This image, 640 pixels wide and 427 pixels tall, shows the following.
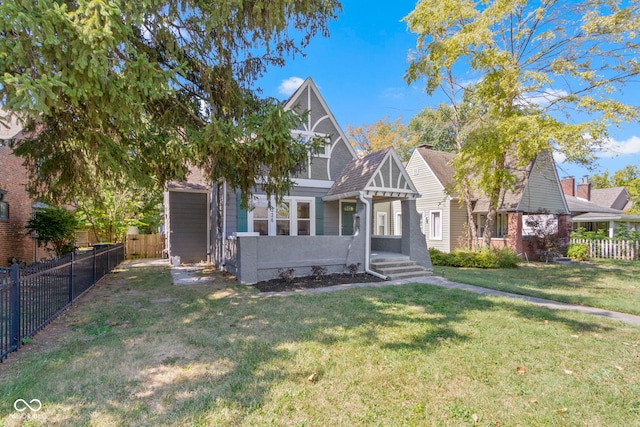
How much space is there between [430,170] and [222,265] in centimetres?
1399

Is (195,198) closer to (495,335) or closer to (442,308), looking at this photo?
(442,308)

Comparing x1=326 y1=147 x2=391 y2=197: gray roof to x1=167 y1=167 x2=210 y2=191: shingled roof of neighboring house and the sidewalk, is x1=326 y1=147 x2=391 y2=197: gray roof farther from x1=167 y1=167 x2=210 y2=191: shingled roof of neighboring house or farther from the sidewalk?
x1=167 y1=167 x2=210 y2=191: shingled roof of neighboring house

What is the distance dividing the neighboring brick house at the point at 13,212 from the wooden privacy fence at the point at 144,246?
378 centimetres

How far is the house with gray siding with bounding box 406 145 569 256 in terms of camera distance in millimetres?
16906

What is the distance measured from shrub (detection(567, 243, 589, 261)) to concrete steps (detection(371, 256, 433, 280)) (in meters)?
11.5

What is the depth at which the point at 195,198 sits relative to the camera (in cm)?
1438

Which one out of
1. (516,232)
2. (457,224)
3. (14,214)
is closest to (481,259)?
(516,232)

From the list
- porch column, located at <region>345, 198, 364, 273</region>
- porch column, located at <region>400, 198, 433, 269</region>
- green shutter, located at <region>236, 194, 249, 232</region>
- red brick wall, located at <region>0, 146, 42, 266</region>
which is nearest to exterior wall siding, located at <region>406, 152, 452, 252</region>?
porch column, located at <region>400, 198, 433, 269</region>

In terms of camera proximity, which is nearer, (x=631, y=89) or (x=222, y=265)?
(x=222, y=265)

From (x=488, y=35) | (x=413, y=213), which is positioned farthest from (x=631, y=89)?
(x=413, y=213)

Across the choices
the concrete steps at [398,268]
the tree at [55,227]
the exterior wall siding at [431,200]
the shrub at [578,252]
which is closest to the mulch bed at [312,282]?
the concrete steps at [398,268]

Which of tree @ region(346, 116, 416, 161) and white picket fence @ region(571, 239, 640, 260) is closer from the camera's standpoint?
white picket fence @ region(571, 239, 640, 260)

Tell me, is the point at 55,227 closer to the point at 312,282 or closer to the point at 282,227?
the point at 282,227

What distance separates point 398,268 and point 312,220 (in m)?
3.64
